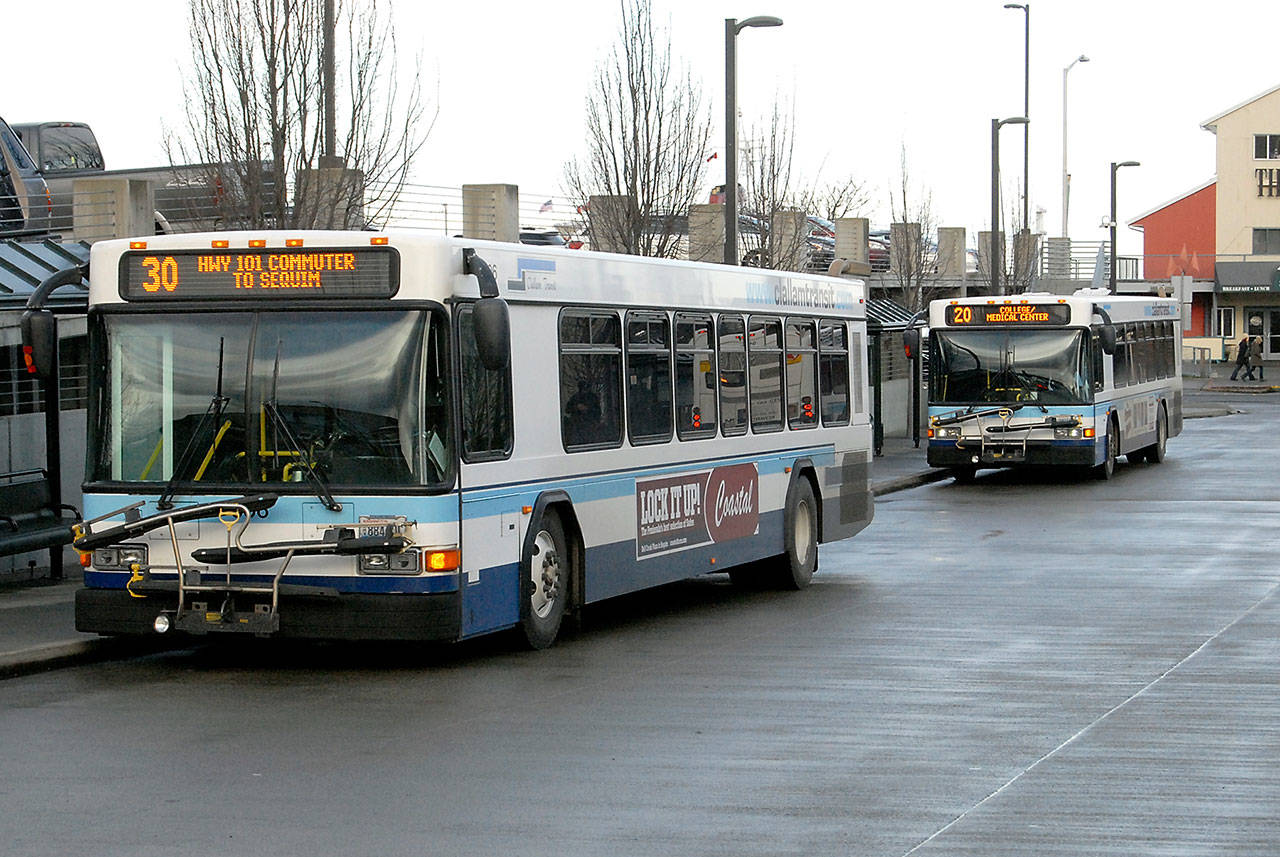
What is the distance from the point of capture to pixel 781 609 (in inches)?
607

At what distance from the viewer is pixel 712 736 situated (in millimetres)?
9555

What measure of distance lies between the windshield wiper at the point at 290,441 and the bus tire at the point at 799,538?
20.3 ft

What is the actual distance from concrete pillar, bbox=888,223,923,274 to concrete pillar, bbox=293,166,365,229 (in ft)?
96.4

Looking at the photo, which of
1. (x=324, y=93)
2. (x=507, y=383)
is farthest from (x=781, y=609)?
(x=324, y=93)

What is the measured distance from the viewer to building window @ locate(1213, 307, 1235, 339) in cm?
9225

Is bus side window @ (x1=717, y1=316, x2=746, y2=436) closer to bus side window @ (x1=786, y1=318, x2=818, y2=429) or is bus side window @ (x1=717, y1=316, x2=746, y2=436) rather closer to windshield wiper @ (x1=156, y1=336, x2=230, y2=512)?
bus side window @ (x1=786, y1=318, x2=818, y2=429)

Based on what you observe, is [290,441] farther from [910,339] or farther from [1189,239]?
[1189,239]

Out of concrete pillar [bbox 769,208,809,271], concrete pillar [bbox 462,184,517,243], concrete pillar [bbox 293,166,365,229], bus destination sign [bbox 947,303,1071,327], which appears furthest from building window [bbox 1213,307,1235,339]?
concrete pillar [bbox 293,166,365,229]

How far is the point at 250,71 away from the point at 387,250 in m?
9.74

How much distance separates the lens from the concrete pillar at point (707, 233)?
3759cm

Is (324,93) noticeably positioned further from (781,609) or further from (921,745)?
(921,745)

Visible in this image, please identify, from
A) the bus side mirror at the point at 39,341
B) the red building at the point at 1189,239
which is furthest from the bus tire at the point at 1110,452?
the red building at the point at 1189,239

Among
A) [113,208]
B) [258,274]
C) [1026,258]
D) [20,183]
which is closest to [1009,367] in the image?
[113,208]

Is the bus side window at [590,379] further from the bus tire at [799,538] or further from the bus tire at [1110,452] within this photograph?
the bus tire at [1110,452]
